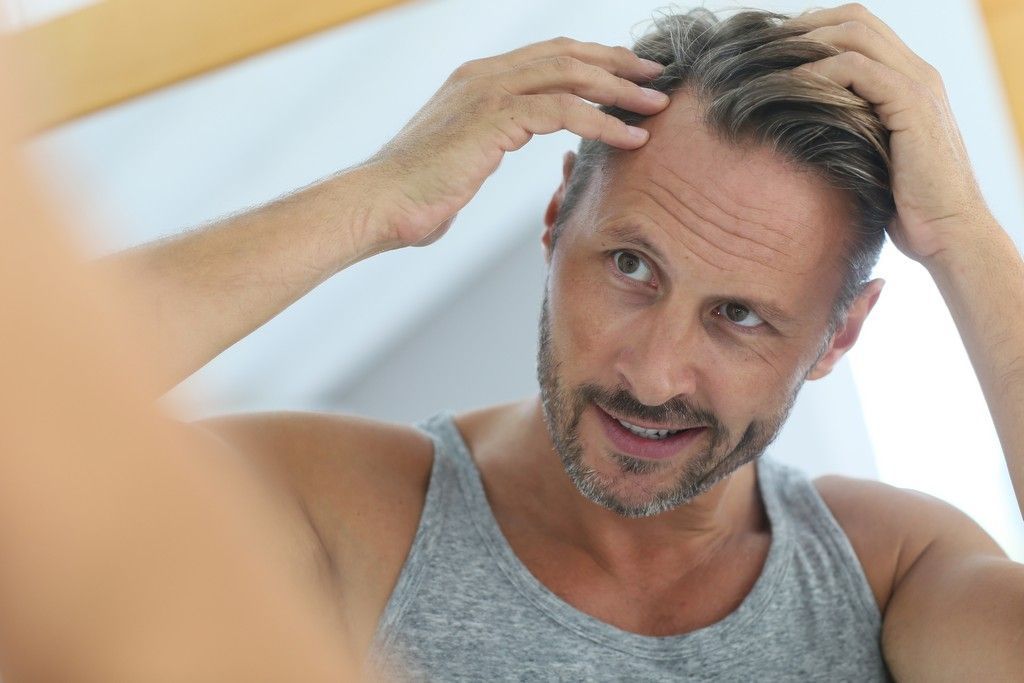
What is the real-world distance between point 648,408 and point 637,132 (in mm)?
369

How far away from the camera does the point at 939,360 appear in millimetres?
3252

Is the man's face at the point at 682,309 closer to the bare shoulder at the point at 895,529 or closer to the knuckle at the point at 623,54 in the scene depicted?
the knuckle at the point at 623,54

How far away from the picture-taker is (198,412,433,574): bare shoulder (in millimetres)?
1570

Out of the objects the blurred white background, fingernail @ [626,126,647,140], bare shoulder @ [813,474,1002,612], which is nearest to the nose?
fingernail @ [626,126,647,140]

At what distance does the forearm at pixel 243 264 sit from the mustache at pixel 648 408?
13.6 inches

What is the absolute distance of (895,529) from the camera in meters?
1.72

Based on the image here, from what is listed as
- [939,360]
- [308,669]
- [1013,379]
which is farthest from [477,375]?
[308,669]

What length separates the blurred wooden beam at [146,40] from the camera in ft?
4.77

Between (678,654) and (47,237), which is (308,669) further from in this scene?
(678,654)

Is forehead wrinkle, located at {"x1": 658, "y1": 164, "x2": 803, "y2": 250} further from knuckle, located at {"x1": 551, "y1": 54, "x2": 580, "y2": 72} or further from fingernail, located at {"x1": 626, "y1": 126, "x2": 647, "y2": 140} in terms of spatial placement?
knuckle, located at {"x1": 551, "y1": 54, "x2": 580, "y2": 72}

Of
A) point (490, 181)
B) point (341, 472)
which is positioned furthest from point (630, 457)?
point (490, 181)

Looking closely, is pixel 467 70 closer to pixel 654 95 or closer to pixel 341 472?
pixel 654 95

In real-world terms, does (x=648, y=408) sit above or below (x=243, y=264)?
below

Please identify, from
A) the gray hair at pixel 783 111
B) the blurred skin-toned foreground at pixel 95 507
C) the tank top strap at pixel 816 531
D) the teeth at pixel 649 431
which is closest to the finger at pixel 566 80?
the gray hair at pixel 783 111
